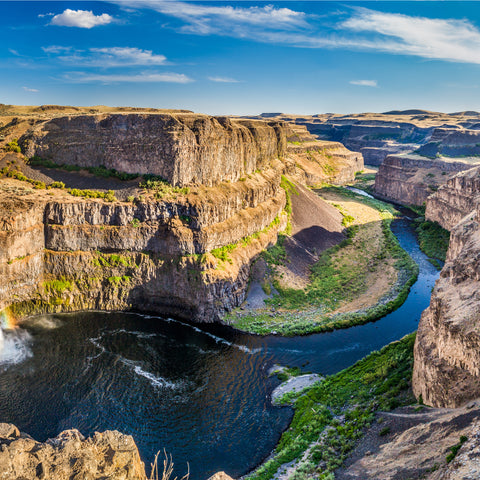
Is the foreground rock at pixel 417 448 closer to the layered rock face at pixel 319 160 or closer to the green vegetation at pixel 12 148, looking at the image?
the green vegetation at pixel 12 148

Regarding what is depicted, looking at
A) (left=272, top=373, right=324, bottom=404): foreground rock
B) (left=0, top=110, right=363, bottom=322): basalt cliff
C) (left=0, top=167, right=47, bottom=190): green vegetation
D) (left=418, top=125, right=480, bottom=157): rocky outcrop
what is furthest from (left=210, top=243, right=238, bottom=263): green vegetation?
(left=418, top=125, right=480, bottom=157): rocky outcrop

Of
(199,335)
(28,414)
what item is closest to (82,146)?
(199,335)

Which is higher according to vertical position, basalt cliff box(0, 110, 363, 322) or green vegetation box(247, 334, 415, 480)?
basalt cliff box(0, 110, 363, 322)

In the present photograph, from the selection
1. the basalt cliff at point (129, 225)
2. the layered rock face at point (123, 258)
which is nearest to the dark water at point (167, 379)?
the layered rock face at point (123, 258)

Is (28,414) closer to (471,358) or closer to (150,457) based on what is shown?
(150,457)

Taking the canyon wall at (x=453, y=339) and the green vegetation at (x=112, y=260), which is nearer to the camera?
the canyon wall at (x=453, y=339)

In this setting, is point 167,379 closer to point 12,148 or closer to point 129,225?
point 129,225

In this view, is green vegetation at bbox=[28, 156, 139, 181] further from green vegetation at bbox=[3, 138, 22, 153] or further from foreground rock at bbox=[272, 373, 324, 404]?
foreground rock at bbox=[272, 373, 324, 404]
